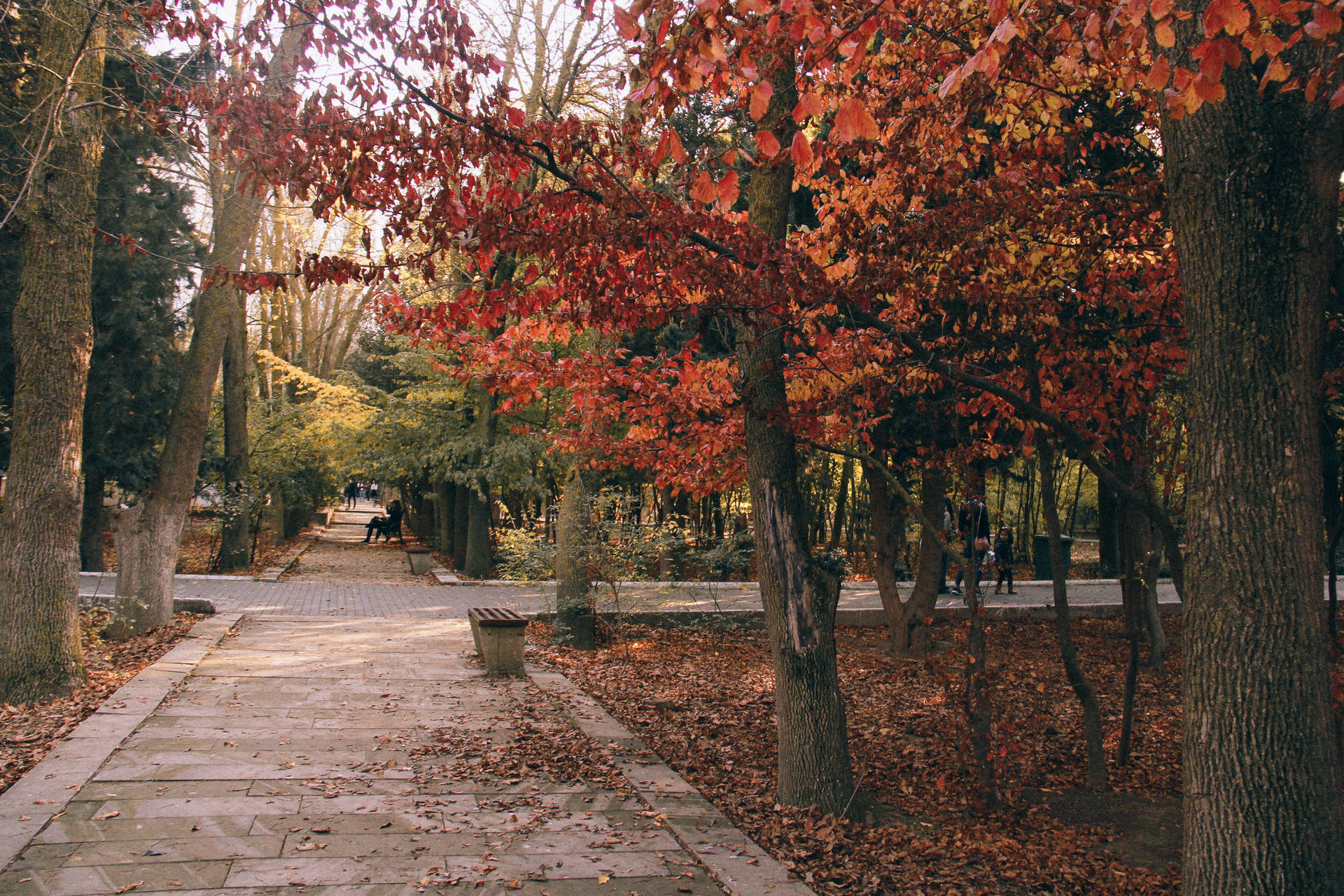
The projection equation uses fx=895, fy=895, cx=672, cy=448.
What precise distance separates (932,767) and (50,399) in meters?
7.43

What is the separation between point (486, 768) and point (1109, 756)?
4825 millimetres

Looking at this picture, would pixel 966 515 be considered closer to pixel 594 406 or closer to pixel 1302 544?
pixel 594 406

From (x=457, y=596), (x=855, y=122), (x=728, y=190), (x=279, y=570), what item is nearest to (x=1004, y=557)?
(x=457, y=596)

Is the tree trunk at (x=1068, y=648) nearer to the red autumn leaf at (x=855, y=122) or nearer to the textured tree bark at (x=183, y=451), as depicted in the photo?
the red autumn leaf at (x=855, y=122)

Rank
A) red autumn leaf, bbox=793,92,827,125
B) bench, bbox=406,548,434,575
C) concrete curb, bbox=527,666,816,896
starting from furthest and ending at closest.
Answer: bench, bbox=406,548,434,575
concrete curb, bbox=527,666,816,896
red autumn leaf, bbox=793,92,827,125

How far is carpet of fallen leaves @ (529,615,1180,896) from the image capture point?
4645 mm

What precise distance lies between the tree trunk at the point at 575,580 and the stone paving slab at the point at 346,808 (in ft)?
9.56

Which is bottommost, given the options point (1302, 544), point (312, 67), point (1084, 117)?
point (1302, 544)

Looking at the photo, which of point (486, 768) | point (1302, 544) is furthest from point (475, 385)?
point (1302, 544)

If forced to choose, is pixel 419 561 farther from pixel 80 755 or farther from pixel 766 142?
pixel 766 142

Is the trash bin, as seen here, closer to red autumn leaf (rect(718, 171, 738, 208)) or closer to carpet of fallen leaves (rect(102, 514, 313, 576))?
carpet of fallen leaves (rect(102, 514, 313, 576))

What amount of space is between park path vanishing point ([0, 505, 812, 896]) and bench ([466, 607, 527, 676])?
1.38 feet

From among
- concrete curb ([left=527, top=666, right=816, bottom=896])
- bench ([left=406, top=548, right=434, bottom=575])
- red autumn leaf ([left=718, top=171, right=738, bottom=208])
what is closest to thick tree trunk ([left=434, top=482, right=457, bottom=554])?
bench ([left=406, top=548, right=434, bottom=575])

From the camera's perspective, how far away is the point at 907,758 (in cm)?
Result: 666
